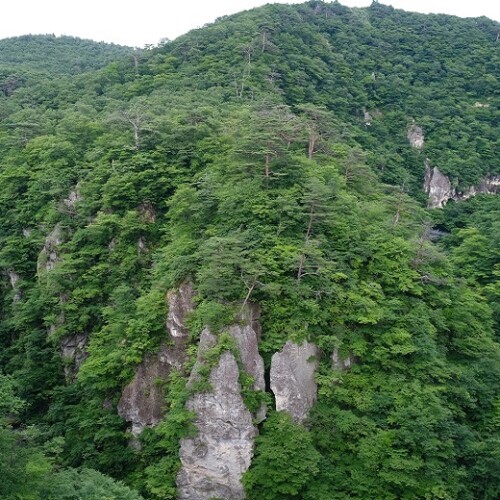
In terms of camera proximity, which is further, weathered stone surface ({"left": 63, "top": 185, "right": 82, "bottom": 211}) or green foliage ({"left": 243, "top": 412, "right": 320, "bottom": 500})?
weathered stone surface ({"left": 63, "top": 185, "right": 82, "bottom": 211})

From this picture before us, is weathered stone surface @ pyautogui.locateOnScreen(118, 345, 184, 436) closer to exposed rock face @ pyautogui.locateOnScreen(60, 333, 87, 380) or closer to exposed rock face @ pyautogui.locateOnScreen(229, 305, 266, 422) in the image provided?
exposed rock face @ pyautogui.locateOnScreen(229, 305, 266, 422)

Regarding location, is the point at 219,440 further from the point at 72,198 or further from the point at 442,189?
the point at 442,189

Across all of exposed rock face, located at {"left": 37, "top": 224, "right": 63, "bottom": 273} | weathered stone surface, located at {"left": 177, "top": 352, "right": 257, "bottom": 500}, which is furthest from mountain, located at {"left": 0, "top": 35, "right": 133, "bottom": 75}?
weathered stone surface, located at {"left": 177, "top": 352, "right": 257, "bottom": 500}

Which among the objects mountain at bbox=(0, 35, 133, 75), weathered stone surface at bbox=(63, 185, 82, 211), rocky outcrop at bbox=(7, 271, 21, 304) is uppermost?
mountain at bbox=(0, 35, 133, 75)

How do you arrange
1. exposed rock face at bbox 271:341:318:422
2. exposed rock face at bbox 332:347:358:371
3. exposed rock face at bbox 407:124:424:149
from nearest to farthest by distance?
1. exposed rock face at bbox 271:341:318:422
2. exposed rock face at bbox 332:347:358:371
3. exposed rock face at bbox 407:124:424:149

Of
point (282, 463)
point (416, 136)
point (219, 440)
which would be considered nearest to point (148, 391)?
point (219, 440)

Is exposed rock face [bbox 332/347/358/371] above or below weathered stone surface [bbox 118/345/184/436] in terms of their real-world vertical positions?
above

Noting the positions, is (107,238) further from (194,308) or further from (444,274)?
(444,274)
